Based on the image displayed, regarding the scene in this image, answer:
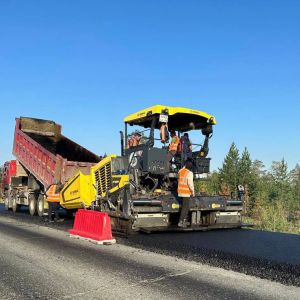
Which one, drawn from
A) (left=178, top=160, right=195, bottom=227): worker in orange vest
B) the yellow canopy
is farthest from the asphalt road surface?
the yellow canopy

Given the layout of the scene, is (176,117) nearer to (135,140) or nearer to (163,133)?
(163,133)

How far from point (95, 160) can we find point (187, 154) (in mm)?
5869

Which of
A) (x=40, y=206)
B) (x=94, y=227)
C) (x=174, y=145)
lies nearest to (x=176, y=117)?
(x=174, y=145)

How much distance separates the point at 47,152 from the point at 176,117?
232 inches

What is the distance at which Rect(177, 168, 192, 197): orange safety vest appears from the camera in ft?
29.9

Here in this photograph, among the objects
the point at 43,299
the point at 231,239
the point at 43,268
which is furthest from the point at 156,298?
the point at 231,239

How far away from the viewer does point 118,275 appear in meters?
5.50

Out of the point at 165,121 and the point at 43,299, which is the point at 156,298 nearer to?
the point at 43,299

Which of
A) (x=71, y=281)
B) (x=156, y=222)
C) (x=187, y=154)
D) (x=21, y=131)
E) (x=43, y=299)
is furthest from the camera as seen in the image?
(x=21, y=131)

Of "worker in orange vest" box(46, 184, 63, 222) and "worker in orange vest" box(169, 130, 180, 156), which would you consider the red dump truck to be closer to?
"worker in orange vest" box(46, 184, 63, 222)

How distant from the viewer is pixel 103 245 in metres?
8.02

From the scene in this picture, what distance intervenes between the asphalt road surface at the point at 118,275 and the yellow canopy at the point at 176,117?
2895mm

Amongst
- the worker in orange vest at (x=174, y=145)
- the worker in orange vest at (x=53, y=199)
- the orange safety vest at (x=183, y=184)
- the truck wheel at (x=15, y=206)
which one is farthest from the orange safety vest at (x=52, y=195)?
the truck wheel at (x=15, y=206)

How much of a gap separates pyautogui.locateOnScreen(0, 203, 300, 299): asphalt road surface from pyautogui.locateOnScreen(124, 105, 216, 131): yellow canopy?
289 cm
